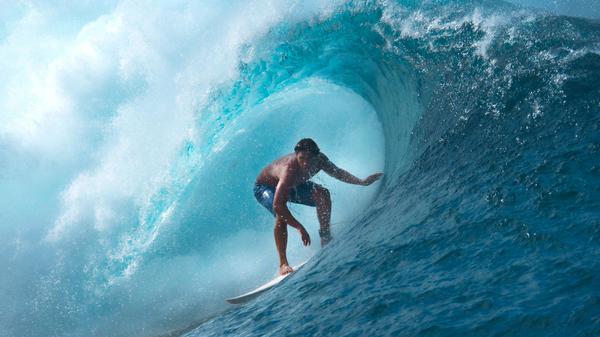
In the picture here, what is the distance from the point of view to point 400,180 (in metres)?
5.17

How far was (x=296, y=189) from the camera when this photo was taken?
584 centimetres

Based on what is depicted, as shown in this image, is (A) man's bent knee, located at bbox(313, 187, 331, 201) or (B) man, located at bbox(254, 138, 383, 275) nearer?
(B) man, located at bbox(254, 138, 383, 275)

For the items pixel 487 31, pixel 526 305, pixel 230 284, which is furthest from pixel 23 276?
pixel 526 305

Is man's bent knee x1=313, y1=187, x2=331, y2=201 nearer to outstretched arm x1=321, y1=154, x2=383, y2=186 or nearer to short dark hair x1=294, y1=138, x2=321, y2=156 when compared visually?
outstretched arm x1=321, y1=154, x2=383, y2=186

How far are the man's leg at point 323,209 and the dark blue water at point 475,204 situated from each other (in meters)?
0.74

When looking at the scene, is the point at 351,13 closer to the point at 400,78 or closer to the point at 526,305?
the point at 400,78

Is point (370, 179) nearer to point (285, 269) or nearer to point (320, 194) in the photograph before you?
point (320, 194)

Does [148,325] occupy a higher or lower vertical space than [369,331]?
higher

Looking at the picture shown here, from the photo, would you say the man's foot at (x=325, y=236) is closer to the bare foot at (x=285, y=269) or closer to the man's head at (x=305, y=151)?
the bare foot at (x=285, y=269)

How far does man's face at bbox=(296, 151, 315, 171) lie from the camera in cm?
553

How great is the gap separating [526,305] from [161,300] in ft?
17.5

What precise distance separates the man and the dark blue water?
0.73m

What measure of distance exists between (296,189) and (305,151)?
52cm

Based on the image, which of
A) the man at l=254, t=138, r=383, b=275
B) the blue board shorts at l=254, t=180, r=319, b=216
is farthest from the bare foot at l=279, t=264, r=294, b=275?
the blue board shorts at l=254, t=180, r=319, b=216
